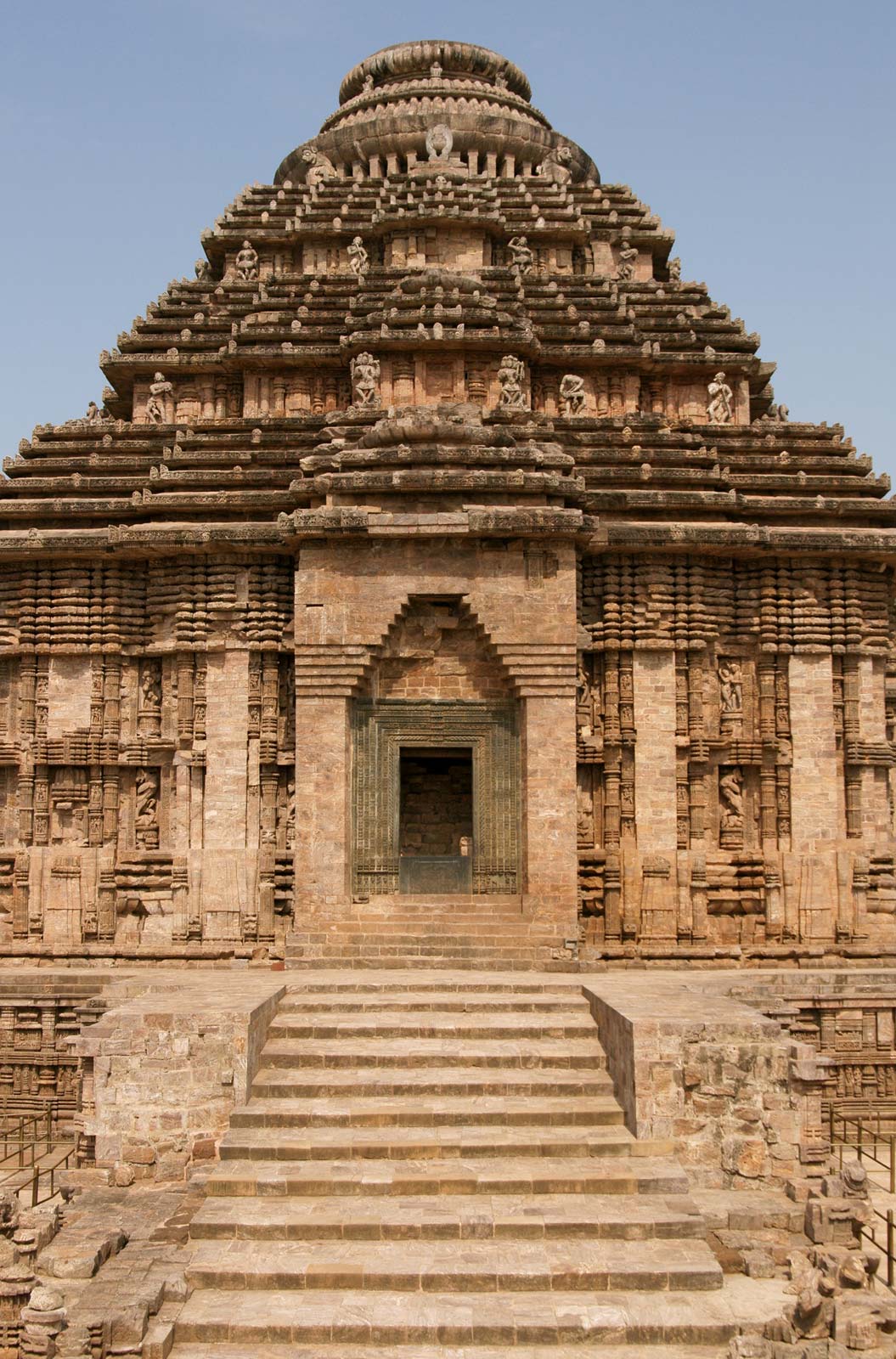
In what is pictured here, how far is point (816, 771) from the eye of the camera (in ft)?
61.4

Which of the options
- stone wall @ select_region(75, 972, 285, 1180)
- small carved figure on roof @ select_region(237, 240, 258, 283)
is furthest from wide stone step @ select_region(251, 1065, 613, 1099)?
small carved figure on roof @ select_region(237, 240, 258, 283)

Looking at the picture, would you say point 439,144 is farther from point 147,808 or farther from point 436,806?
point 147,808

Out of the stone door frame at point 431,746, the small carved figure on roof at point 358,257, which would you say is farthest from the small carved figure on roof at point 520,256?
the stone door frame at point 431,746

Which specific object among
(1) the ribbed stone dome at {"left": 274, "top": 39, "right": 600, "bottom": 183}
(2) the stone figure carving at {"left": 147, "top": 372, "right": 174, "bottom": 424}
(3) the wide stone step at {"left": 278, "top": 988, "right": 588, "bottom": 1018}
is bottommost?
(3) the wide stone step at {"left": 278, "top": 988, "right": 588, "bottom": 1018}

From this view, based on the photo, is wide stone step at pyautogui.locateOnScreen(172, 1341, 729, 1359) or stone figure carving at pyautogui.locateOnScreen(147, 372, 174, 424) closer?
wide stone step at pyautogui.locateOnScreen(172, 1341, 729, 1359)

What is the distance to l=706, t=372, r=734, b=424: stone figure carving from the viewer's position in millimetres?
21438

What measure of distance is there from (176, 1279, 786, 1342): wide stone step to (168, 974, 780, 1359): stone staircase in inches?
0.5

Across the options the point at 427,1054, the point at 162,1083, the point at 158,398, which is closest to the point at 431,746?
the point at 427,1054

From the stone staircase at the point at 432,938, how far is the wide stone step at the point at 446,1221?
17.2 feet

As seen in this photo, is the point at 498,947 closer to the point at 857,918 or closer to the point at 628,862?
the point at 628,862

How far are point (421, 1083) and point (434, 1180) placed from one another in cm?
148

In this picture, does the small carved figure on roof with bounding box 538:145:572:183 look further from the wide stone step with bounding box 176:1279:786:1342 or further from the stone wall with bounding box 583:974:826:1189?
the wide stone step with bounding box 176:1279:786:1342

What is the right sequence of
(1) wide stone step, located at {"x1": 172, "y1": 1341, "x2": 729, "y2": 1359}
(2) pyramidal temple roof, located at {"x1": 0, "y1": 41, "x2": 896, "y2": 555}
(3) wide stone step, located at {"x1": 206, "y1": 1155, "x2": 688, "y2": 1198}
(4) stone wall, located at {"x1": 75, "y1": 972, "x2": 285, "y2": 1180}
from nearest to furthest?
(1) wide stone step, located at {"x1": 172, "y1": 1341, "x2": 729, "y2": 1359}, (3) wide stone step, located at {"x1": 206, "y1": 1155, "x2": 688, "y2": 1198}, (4) stone wall, located at {"x1": 75, "y1": 972, "x2": 285, "y2": 1180}, (2) pyramidal temple roof, located at {"x1": 0, "y1": 41, "x2": 896, "y2": 555}

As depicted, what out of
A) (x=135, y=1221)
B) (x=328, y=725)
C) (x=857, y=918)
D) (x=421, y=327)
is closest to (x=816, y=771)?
(x=857, y=918)
